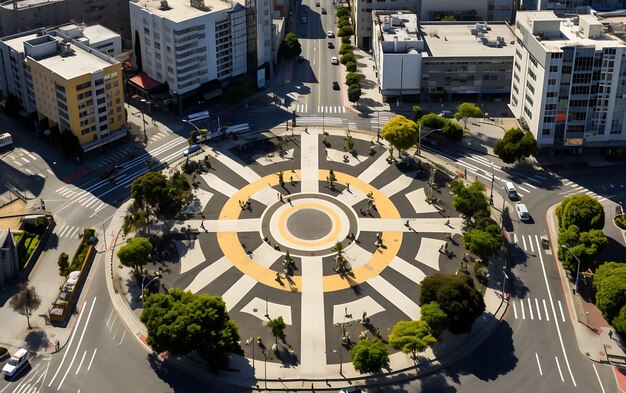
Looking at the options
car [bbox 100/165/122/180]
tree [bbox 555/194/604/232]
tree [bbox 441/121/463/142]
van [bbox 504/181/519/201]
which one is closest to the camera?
tree [bbox 555/194/604/232]

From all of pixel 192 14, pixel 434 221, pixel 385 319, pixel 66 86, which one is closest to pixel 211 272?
pixel 385 319

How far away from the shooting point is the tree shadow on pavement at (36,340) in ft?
426

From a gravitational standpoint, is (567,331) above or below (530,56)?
below

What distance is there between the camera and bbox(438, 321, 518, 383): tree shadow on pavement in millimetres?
124375

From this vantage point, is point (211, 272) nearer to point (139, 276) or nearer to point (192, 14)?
point (139, 276)

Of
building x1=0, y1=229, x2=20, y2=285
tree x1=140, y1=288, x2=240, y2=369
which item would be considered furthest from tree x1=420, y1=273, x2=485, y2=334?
building x1=0, y1=229, x2=20, y2=285

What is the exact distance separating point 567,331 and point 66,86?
116680 millimetres

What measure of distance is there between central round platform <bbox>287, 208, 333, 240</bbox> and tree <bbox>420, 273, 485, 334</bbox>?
102 ft

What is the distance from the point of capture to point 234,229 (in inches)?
6235

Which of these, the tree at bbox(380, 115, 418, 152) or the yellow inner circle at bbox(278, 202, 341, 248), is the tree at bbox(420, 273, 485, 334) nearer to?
the yellow inner circle at bbox(278, 202, 341, 248)

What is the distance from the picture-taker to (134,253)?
141 metres

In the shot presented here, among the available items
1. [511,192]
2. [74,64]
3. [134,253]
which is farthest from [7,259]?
[511,192]

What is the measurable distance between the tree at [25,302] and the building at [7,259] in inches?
388

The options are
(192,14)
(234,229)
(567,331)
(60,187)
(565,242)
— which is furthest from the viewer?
(192,14)
